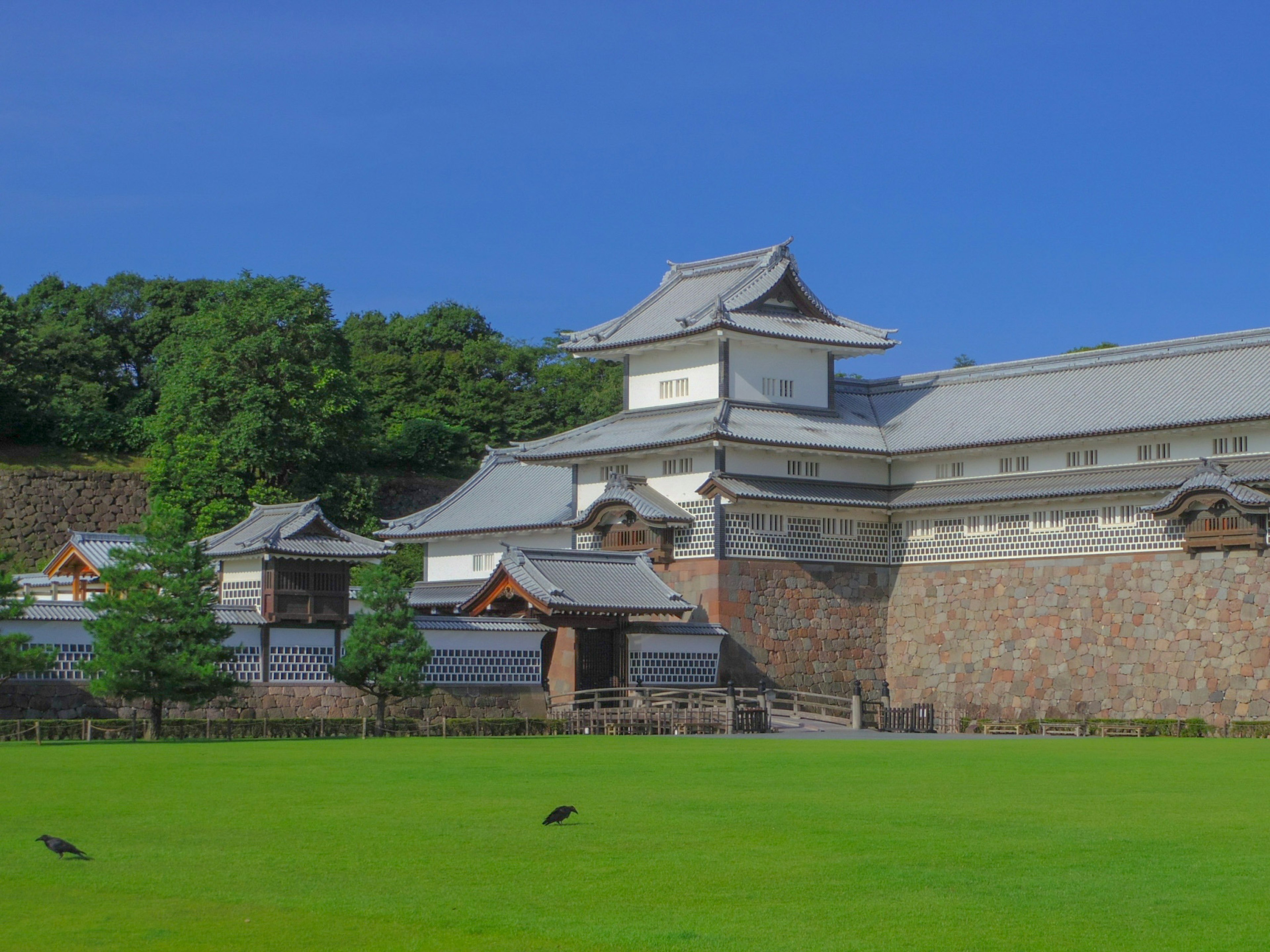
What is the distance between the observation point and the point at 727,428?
47.2m

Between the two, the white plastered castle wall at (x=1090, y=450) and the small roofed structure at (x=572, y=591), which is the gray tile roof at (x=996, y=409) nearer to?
the white plastered castle wall at (x=1090, y=450)

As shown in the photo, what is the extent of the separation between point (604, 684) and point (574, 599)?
3.32 metres

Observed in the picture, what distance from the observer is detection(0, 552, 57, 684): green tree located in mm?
32875

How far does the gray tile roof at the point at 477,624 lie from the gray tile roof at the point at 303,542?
2119 millimetres

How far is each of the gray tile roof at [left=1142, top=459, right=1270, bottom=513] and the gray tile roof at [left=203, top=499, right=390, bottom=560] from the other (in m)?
19.3

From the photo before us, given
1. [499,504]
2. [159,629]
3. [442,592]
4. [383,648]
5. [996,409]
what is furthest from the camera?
[499,504]

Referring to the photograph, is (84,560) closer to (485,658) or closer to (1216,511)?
(485,658)

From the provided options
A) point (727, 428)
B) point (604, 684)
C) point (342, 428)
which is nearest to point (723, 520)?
point (727, 428)

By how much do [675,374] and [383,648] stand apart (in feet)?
51.6

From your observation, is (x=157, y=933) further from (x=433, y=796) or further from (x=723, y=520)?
(x=723, y=520)

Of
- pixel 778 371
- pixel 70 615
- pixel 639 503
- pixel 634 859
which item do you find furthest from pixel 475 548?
pixel 634 859

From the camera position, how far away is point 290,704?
40.6 m

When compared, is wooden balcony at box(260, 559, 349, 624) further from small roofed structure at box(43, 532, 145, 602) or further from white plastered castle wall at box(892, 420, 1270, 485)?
white plastered castle wall at box(892, 420, 1270, 485)

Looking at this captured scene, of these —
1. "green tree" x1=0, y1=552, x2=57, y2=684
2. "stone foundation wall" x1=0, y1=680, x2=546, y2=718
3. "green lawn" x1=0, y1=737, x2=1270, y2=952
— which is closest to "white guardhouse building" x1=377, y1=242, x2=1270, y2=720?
"stone foundation wall" x1=0, y1=680, x2=546, y2=718
